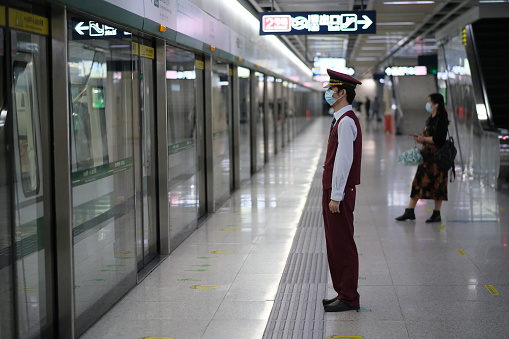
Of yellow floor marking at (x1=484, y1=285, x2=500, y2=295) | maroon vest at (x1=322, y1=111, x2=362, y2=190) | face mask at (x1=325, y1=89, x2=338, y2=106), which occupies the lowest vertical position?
yellow floor marking at (x1=484, y1=285, x2=500, y2=295)

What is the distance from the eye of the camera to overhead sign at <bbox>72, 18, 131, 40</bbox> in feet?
16.3

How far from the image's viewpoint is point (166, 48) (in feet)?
25.1

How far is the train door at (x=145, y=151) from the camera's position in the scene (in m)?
6.73

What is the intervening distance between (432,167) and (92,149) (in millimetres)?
5107

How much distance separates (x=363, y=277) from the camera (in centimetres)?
641

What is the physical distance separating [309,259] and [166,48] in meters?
2.56

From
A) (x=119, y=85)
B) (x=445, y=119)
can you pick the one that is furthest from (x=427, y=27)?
(x=119, y=85)

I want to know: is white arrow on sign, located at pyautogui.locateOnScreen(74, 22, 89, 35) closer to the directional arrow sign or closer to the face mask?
the directional arrow sign

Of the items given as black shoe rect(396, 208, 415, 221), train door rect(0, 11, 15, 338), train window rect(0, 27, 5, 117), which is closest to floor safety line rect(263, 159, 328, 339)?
black shoe rect(396, 208, 415, 221)

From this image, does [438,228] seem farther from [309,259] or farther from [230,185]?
[230,185]

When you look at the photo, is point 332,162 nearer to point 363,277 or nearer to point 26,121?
point 363,277

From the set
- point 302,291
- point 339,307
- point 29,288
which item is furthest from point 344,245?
point 29,288

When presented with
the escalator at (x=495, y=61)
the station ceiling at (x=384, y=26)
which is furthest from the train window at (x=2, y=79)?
the escalator at (x=495, y=61)

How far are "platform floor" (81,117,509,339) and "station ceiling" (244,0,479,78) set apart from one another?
14.7 feet
